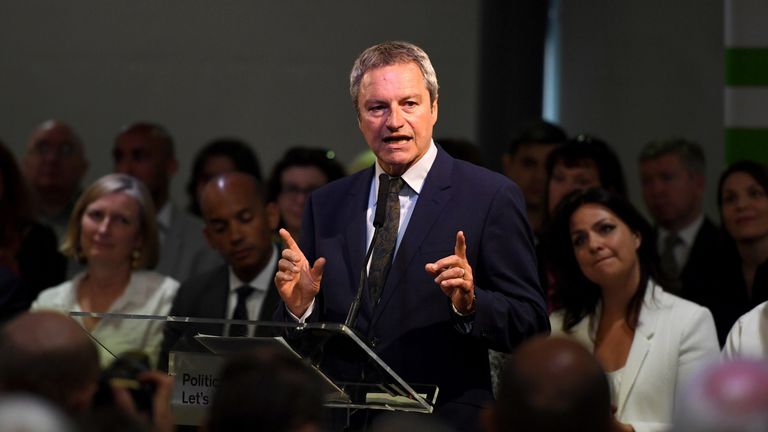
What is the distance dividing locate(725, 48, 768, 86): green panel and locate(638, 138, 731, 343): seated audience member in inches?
20.0

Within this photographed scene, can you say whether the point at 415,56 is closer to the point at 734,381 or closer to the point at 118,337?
the point at 118,337

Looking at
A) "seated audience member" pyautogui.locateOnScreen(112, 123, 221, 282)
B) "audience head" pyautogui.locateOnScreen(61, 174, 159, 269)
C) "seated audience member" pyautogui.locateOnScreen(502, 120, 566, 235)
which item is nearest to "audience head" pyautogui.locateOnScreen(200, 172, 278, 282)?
"audience head" pyautogui.locateOnScreen(61, 174, 159, 269)

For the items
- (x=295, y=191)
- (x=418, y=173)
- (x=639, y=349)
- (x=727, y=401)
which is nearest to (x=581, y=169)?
(x=639, y=349)

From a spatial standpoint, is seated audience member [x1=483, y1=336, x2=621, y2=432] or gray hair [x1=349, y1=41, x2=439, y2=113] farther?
gray hair [x1=349, y1=41, x2=439, y2=113]

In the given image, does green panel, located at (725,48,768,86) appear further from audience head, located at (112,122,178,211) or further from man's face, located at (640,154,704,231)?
audience head, located at (112,122,178,211)

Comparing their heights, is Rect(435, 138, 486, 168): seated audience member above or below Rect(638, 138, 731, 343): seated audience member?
above

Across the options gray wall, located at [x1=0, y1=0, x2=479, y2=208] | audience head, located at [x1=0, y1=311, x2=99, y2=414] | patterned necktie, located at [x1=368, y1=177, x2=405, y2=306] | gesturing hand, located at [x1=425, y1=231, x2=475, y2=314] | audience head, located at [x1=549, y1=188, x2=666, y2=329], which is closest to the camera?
audience head, located at [x1=0, y1=311, x2=99, y2=414]

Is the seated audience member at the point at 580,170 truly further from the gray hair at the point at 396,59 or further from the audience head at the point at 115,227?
the gray hair at the point at 396,59

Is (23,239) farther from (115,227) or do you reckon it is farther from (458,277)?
(458,277)

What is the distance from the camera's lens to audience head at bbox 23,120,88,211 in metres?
6.41

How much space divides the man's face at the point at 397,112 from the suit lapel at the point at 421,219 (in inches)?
3.0

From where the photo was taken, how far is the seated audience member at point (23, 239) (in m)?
5.45

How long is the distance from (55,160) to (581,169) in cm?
262

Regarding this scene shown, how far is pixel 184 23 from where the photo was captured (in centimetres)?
757
